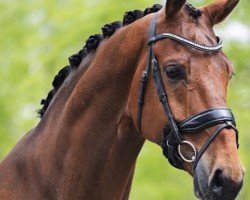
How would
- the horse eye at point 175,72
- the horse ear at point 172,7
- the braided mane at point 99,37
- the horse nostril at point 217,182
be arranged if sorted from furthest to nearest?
the braided mane at point 99,37 → the horse ear at point 172,7 → the horse eye at point 175,72 → the horse nostril at point 217,182

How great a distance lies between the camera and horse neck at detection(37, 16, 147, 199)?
5867 millimetres

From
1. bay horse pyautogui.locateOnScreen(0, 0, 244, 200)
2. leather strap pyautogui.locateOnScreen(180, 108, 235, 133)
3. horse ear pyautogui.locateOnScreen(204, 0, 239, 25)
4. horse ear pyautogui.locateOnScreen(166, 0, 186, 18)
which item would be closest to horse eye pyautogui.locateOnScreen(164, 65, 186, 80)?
bay horse pyautogui.locateOnScreen(0, 0, 244, 200)

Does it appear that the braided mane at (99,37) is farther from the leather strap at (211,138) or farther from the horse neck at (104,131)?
the leather strap at (211,138)

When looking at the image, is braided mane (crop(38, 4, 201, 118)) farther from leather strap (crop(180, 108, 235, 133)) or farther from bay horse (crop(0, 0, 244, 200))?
leather strap (crop(180, 108, 235, 133))

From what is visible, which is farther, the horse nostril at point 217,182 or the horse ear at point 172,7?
the horse ear at point 172,7

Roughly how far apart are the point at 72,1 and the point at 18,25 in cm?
201

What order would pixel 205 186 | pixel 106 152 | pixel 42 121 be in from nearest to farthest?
pixel 205 186
pixel 106 152
pixel 42 121

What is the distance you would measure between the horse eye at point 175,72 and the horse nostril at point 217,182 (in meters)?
0.73

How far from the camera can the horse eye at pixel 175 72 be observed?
17.7 feet

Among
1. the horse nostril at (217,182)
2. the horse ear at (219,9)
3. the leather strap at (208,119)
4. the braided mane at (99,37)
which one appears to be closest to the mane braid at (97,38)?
the braided mane at (99,37)

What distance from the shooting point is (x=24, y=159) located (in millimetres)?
6211

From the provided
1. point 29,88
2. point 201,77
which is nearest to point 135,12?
point 201,77

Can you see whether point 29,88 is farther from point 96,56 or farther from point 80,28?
point 96,56

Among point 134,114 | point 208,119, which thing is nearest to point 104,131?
point 134,114
